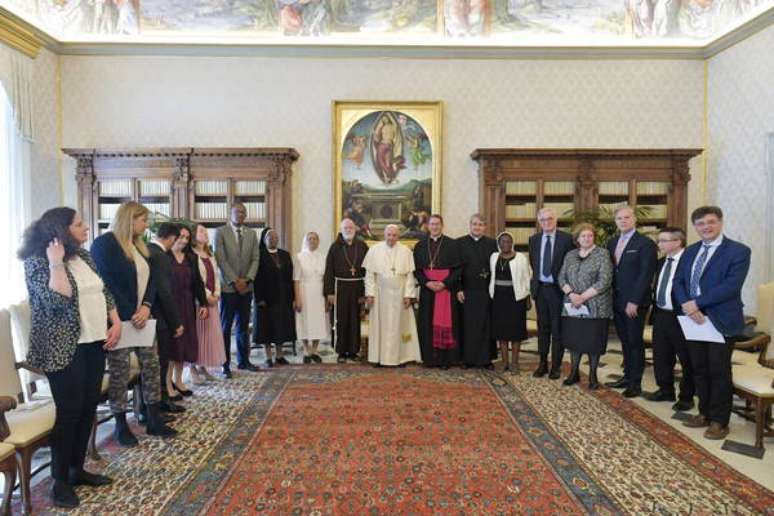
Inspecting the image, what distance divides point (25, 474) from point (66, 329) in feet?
2.74

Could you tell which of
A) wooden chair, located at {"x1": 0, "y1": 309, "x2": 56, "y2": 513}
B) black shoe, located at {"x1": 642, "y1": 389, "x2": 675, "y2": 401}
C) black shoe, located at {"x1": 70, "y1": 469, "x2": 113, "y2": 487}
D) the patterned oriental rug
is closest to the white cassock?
the patterned oriental rug

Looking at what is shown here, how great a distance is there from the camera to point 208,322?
196 inches

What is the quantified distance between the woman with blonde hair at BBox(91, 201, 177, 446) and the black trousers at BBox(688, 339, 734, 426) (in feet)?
14.2

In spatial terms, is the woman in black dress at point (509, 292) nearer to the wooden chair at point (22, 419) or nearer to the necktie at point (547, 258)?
the necktie at point (547, 258)

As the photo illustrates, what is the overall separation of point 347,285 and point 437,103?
3.85m

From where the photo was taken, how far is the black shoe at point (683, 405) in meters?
4.31

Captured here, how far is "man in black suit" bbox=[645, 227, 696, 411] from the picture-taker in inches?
170

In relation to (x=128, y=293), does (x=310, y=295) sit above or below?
below

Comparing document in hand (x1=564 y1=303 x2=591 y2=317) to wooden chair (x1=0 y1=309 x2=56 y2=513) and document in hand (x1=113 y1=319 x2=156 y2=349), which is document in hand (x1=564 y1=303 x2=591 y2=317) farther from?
wooden chair (x1=0 y1=309 x2=56 y2=513)

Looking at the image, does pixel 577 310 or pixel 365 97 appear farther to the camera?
pixel 365 97

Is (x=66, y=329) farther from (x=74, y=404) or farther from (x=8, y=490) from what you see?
(x=8, y=490)

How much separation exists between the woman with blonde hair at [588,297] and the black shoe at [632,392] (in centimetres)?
29

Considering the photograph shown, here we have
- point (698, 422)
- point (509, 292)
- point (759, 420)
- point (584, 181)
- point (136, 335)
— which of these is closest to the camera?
point (136, 335)

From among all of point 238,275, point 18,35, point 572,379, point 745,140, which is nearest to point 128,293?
point 238,275
